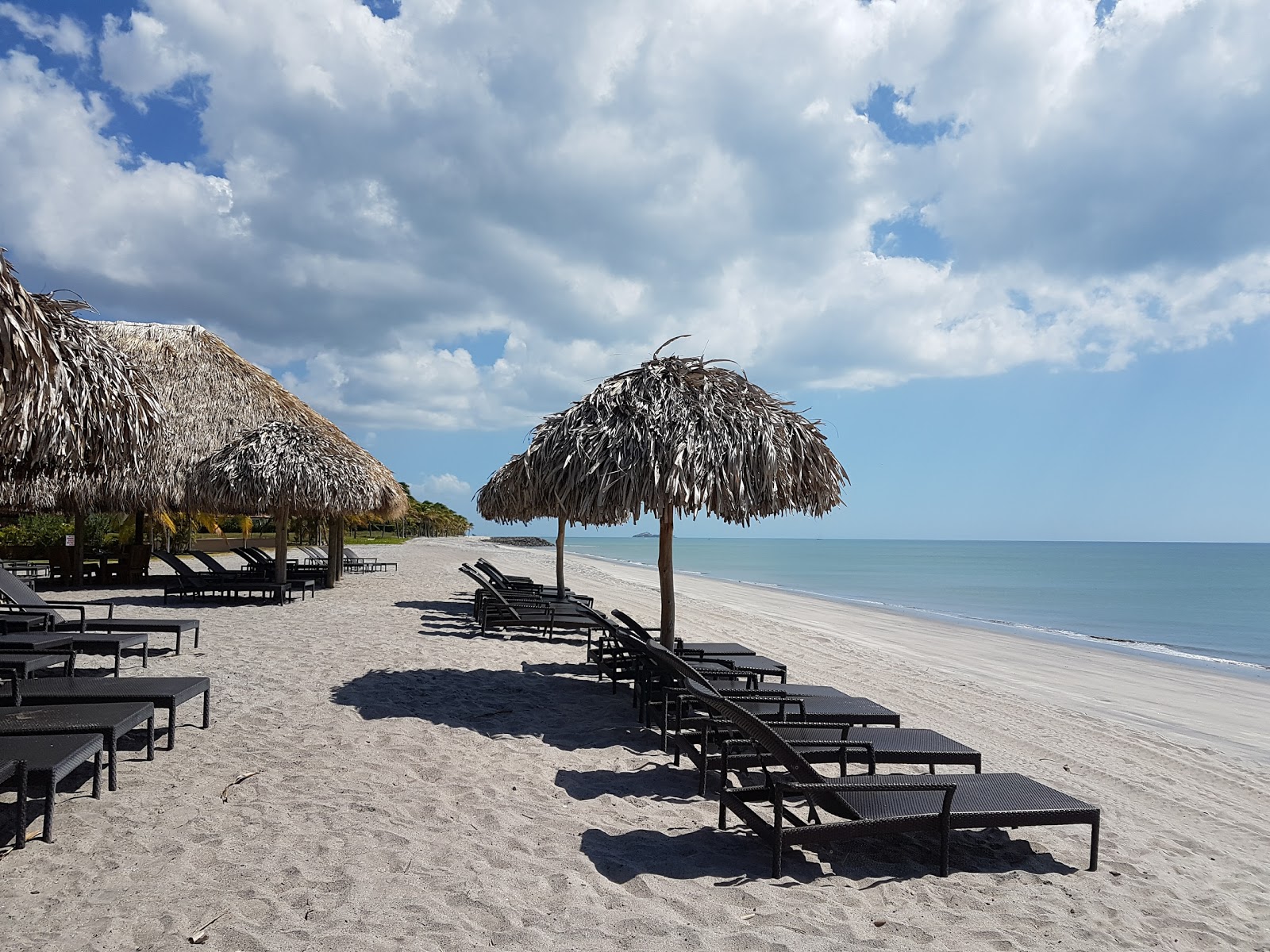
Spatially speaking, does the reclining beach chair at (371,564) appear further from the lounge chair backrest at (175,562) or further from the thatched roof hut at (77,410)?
the thatched roof hut at (77,410)

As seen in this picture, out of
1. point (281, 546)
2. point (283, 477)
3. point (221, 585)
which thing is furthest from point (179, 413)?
point (221, 585)

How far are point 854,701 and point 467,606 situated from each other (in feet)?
31.1

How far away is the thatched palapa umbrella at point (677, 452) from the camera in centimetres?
547

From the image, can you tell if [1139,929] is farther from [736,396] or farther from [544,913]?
[736,396]

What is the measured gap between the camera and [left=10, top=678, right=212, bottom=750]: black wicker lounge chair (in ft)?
14.1

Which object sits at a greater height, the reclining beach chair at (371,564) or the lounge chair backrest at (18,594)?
the lounge chair backrest at (18,594)

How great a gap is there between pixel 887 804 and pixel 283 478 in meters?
12.4

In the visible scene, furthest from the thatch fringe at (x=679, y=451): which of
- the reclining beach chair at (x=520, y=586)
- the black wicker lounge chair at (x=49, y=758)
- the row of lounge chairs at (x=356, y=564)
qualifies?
the row of lounge chairs at (x=356, y=564)

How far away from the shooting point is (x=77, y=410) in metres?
7.07

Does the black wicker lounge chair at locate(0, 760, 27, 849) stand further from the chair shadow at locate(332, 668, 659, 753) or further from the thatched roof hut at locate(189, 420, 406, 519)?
the thatched roof hut at locate(189, 420, 406, 519)

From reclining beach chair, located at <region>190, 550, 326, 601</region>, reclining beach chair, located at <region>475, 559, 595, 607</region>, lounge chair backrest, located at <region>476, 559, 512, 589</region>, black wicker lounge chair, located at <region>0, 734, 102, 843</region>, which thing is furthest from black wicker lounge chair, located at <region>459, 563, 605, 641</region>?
black wicker lounge chair, located at <region>0, 734, 102, 843</region>

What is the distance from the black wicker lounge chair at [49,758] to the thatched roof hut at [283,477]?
10470 millimetres

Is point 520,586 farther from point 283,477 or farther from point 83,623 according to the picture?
point 83,623

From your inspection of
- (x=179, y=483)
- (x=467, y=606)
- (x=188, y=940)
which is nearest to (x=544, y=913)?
(x=188, y=940)
